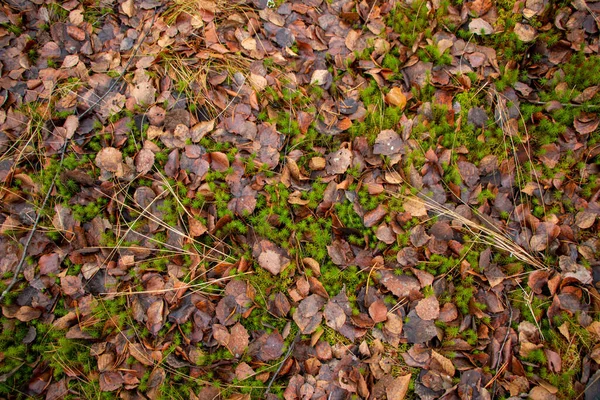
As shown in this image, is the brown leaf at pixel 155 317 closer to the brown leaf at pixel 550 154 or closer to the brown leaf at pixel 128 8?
the brown leaf at pixel 128 8

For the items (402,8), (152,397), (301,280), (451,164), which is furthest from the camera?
(402,8)

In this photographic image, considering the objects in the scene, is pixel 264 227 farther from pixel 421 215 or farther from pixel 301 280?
pixel 421 215

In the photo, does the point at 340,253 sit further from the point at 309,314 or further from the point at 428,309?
the point at 428,309

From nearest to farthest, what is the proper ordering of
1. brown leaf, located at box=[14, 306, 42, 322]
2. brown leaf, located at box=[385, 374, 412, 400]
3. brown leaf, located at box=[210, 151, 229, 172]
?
brown leaf, located at box=[385, 374, 412, 400], brown leaf, located at box=[14, 306, 42, 322], brown leaf, located at box=[210, 151, 229, 172]

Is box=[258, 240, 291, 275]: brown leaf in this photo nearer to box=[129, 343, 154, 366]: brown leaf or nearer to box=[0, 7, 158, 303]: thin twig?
box=[129, 343, 154, 366]: brown leaf

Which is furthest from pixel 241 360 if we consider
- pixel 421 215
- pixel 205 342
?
pixel 421 215

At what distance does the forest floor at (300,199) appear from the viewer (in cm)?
248

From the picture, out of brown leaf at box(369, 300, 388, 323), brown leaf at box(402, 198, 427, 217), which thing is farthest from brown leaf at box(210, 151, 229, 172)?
brown leaf at box(369, 300, 388, 323)

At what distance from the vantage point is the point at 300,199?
2.79 meters

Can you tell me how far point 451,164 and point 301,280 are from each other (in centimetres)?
143

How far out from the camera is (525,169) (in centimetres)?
287

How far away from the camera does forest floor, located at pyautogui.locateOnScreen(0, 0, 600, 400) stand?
248cm

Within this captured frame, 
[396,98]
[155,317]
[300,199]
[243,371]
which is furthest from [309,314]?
[396,98]

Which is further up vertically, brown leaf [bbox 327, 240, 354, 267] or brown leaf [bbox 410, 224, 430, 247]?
brown leaf [bbox 410, 224, 430, 247]
